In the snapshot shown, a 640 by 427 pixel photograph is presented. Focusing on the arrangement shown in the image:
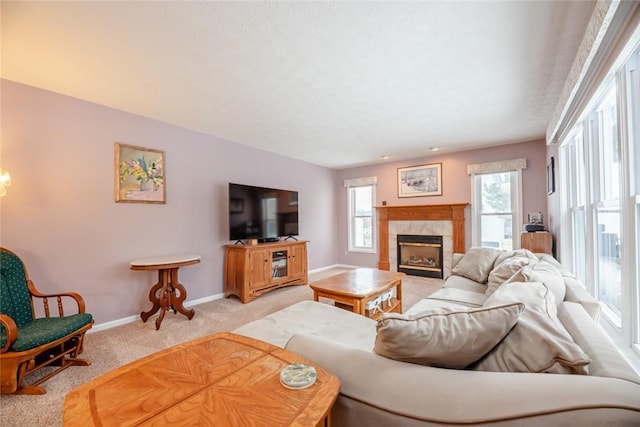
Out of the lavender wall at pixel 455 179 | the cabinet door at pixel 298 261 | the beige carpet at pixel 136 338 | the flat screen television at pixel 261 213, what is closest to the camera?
the beige carpet at pixel 136 338

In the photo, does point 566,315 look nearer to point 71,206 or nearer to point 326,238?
point 71,206

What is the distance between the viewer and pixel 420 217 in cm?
519

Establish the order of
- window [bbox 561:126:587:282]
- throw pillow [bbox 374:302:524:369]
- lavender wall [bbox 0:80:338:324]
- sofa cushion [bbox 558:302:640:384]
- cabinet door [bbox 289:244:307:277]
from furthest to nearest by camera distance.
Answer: cabinet door [bbox 289:244:307:277]
window [bbox 561:126:587:282]
lavender wall [bbox 0:80:338:324]
throw pillow [bbox 374:302:524:369]
sofa cushion [bbox 558:302:640:384]

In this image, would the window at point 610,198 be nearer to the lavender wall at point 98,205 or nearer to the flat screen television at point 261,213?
the flat screen television at point 261,213

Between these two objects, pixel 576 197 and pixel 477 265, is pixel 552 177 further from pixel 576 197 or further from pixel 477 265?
pixel 477 265

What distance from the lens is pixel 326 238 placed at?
607cm

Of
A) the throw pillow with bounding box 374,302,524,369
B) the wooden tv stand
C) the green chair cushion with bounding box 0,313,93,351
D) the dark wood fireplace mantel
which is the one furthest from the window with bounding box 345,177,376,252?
the throw pillow with bounding box 374,302,524,369

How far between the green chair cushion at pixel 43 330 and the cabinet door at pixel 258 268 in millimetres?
1845

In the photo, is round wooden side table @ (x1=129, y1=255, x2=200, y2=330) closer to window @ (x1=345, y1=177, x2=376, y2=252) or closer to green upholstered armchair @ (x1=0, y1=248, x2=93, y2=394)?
green upholstered armchair @ (x1=0, y1=248, x2=93, y2=394)

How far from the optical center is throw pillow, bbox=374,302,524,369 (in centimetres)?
92

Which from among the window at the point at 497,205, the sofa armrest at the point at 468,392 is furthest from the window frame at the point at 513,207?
the sofa armrest at the point at 468,392

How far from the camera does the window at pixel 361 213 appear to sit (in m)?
5.96

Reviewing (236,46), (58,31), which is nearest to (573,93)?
(236,46)

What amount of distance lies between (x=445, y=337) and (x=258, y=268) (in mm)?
3241
